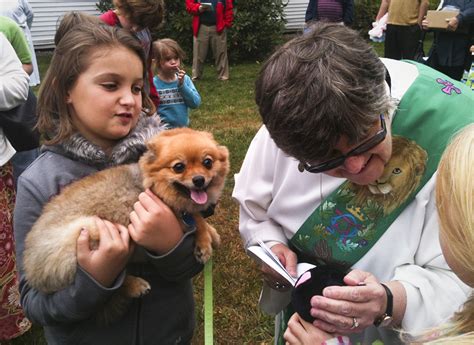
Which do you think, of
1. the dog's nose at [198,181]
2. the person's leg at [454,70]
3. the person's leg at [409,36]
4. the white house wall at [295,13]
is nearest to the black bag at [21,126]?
the dog's nose at [198,181]

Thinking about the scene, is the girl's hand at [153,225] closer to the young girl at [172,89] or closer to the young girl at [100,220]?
the young girl at [100,220]

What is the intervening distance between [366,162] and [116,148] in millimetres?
969

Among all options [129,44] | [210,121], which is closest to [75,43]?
[129,44]

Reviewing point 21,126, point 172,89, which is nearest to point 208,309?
point 21,126

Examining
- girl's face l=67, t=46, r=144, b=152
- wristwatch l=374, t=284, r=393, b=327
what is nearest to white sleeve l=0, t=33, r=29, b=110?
girl's face l=67, t=46, r=144, b=152

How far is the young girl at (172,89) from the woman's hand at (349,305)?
12.8 ft

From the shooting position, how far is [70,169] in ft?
5.97

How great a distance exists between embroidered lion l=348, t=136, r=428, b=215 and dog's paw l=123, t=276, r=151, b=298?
919mm

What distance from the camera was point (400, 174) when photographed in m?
1.70

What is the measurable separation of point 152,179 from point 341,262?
80cm

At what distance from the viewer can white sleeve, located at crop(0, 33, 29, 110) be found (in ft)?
9.51

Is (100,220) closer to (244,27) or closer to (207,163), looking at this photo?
(207,163)

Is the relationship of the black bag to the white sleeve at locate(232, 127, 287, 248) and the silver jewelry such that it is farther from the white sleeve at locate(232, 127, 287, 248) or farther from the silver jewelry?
the silver jewelry

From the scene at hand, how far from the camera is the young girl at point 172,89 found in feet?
17.2
